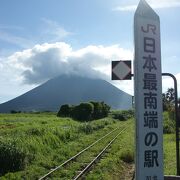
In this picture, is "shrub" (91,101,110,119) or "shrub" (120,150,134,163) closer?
"shrub" (120,150,134,163)

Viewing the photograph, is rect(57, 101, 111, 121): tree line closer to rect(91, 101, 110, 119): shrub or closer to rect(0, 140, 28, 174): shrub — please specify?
rect(91, 101, 110, 119): shrub

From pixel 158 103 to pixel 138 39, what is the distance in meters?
1.18

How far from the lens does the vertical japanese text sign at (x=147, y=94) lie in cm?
725

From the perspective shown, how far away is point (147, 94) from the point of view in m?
7.35

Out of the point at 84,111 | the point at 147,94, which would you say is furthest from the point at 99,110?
the point at 147,94

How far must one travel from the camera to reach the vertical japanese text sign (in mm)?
7250

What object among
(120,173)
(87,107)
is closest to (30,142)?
(120,173)

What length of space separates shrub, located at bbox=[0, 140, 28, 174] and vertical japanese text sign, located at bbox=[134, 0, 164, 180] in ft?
22.4

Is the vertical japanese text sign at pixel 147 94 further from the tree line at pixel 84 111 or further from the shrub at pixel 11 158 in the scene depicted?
the tree line at pixel 84 111

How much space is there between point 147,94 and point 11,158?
286 inches

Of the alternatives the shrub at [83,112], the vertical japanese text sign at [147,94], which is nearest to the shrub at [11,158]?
the vertical japanese text sign at [147,94]

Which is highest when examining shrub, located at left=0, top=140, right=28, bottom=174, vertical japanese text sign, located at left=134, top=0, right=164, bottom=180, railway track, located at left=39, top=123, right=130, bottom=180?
vertical japanese text sign, located at left=134, top=0, right=164, bottom=180

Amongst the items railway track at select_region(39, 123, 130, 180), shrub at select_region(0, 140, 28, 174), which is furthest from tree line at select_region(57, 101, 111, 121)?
shrub at select_region(0, 140, 28, 174)

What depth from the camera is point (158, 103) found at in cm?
750
